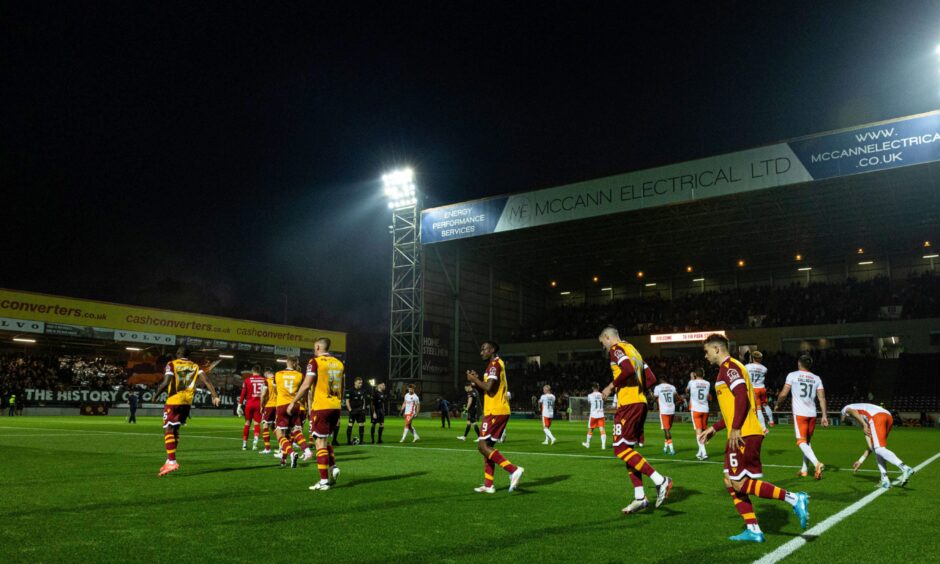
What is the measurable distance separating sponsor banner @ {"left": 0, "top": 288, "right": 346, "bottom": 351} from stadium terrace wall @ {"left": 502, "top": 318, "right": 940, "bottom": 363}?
19.2 metres

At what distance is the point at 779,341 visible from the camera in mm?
48750

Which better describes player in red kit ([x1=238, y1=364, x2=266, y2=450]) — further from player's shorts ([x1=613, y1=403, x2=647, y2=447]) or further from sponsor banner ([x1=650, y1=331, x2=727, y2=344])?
sponsor banner ([x1=650, y1=331, x2=727, y2=344])

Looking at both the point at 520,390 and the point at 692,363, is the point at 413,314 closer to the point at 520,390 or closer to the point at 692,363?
the point at 520,390

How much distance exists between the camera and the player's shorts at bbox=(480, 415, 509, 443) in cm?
917

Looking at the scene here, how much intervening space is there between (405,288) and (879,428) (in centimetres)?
4012

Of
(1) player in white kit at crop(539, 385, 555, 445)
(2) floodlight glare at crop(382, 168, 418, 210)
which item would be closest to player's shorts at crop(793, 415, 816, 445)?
(1) player in white kit at crop(539, 385, 555, 445)

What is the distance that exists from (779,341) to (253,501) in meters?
48.4

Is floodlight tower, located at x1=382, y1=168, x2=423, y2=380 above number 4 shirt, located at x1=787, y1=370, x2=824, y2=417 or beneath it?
above

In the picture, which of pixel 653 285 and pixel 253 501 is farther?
→ pixel 653 285

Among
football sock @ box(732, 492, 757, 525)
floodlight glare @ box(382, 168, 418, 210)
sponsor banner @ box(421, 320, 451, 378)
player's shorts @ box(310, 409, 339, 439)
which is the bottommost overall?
football sock @ box(732, 492, 757, 525)

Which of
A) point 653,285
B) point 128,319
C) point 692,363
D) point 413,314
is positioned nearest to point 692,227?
point 692,363

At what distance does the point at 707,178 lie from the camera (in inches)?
1399

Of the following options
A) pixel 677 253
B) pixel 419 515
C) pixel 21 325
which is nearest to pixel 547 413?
pixel 419 515

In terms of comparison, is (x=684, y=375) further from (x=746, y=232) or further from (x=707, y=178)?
(x=707, y=178)
